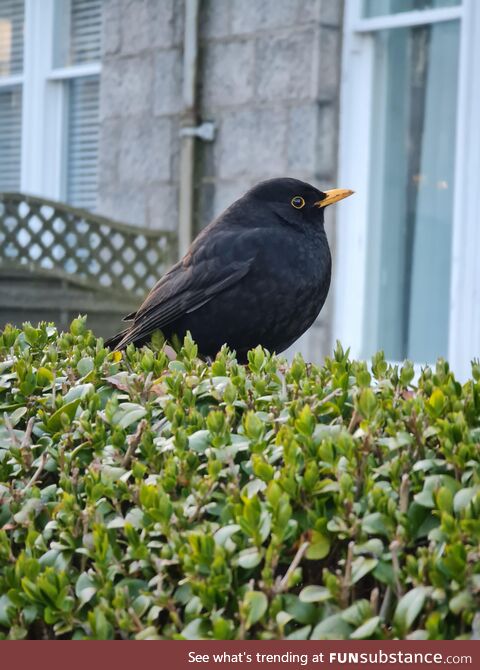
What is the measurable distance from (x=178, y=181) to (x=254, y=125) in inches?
32.0

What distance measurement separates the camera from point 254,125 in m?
7.98

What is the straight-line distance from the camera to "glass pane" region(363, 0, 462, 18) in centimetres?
728

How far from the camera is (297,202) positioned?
191 inches

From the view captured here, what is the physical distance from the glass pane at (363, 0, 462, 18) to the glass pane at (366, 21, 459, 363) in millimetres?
117

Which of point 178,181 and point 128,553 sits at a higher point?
point 178,181

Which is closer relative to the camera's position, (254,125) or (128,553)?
(128,553)

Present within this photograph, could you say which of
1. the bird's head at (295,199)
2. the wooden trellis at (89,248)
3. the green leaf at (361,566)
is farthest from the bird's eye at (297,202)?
the wooden trellis at (89,248)

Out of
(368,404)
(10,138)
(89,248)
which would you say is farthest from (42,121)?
(368,404)

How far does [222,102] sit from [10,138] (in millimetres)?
2937

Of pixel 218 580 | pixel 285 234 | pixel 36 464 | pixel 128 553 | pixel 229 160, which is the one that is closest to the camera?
pixel 218 580

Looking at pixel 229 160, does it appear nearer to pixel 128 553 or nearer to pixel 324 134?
pixel 324 134

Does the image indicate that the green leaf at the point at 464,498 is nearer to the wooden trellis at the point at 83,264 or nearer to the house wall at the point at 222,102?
the house wall at the point at 222,102

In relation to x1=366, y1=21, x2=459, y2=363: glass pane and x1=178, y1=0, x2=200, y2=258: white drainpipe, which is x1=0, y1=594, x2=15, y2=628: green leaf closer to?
x1=366, y1=21, x2=459, y2=363: glass pane

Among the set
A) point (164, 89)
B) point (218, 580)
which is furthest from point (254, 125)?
point (218, 580)
